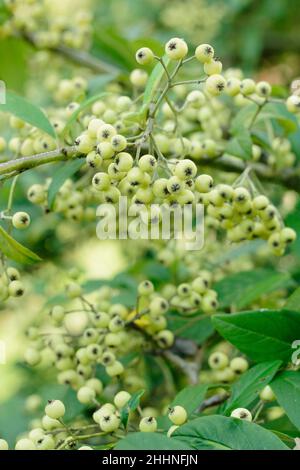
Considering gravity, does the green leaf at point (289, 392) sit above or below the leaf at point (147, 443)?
above

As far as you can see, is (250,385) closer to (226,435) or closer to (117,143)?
(226,435)

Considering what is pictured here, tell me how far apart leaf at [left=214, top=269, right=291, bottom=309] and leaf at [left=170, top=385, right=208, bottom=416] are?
0.35 metres

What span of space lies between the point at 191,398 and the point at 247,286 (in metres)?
0.53

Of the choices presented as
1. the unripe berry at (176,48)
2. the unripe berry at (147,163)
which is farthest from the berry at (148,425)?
the unripe berry at (176,48)

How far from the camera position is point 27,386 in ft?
9.58

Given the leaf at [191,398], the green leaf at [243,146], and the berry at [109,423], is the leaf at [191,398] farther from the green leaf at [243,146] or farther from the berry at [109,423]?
the green leaf at [243,146]

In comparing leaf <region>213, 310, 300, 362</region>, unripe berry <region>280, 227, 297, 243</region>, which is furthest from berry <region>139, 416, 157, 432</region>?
unripe berry <region>280, 227, 297, 243</region>

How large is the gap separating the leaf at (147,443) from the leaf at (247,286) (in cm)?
68

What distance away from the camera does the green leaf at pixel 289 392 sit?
50.7 inches

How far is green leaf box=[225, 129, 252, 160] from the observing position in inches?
70.2

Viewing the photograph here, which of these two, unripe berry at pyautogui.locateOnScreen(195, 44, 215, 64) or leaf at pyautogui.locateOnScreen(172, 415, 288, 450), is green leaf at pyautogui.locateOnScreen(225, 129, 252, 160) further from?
leaf at pyautogui.locateOnScreen(172, 415, 288, 450)

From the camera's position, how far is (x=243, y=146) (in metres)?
1.79
